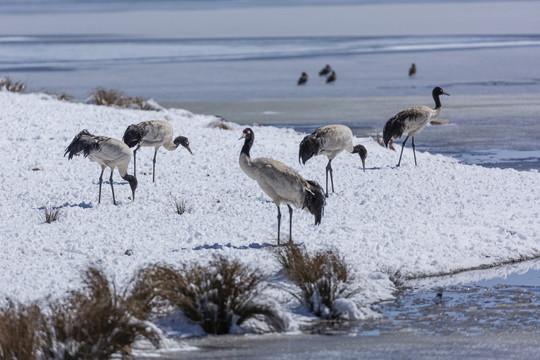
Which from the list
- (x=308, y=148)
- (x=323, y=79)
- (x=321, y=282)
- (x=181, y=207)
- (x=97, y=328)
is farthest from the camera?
(x=323, y=79)

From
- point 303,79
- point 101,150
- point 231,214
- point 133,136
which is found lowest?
point 231,214

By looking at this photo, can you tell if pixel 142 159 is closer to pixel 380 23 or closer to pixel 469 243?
pixel 469 243

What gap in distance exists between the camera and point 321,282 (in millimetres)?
8703

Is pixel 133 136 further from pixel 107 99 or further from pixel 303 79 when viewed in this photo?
pixel 303 79

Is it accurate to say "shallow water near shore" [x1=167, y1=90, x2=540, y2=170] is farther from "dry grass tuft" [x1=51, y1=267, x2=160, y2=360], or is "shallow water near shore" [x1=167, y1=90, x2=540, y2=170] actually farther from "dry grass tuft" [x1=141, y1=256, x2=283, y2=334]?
"dry grass tuft" [x1=51, y1=267, x2=160, y2=360]

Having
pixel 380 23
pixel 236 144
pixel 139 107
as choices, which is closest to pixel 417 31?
pixel 380 23

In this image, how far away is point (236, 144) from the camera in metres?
18.5

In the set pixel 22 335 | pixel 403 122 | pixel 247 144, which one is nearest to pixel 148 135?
pixel 247 144

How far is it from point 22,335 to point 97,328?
57 cm

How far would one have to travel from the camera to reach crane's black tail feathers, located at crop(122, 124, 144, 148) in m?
15.6

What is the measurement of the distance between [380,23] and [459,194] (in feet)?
212

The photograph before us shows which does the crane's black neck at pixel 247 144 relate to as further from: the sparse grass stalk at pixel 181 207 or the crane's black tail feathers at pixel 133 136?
the crane's black tail feathers at pixel 133 136

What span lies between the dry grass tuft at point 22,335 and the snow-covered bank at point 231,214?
0.99m

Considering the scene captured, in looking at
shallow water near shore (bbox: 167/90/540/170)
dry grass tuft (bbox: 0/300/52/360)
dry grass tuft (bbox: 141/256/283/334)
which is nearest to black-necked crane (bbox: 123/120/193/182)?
shallow water near shore (bbox: 167/90/540/170)
